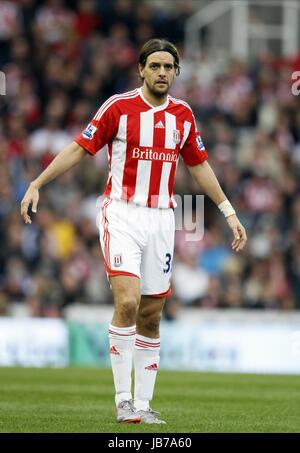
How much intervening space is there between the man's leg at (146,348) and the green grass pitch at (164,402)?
26 cm

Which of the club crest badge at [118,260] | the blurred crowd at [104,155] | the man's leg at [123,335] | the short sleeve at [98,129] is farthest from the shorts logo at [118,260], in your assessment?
the blurred crowd at [104,155]

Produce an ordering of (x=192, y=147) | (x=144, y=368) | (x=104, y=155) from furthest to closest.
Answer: (x=104, y=155), (x=192, y=147), (x=144, y=368)

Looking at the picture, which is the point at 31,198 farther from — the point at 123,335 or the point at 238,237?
the point at 238,237

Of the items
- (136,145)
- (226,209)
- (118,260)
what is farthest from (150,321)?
(136,145)

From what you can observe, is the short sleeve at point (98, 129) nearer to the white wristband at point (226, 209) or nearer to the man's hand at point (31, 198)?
the man's hand at point (31, 198)

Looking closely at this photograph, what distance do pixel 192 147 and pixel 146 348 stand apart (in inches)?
62.9

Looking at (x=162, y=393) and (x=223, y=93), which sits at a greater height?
(x=223, y=93)

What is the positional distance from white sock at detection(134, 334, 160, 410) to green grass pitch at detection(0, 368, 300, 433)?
244 mm

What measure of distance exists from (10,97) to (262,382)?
9279 mm

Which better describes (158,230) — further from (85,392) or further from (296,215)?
(296,215)

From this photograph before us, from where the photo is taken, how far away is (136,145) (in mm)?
9391

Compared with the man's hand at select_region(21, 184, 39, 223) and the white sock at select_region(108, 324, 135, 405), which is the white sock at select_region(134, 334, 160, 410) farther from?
the man's hand at select_region(21, 184, 39, 223)
